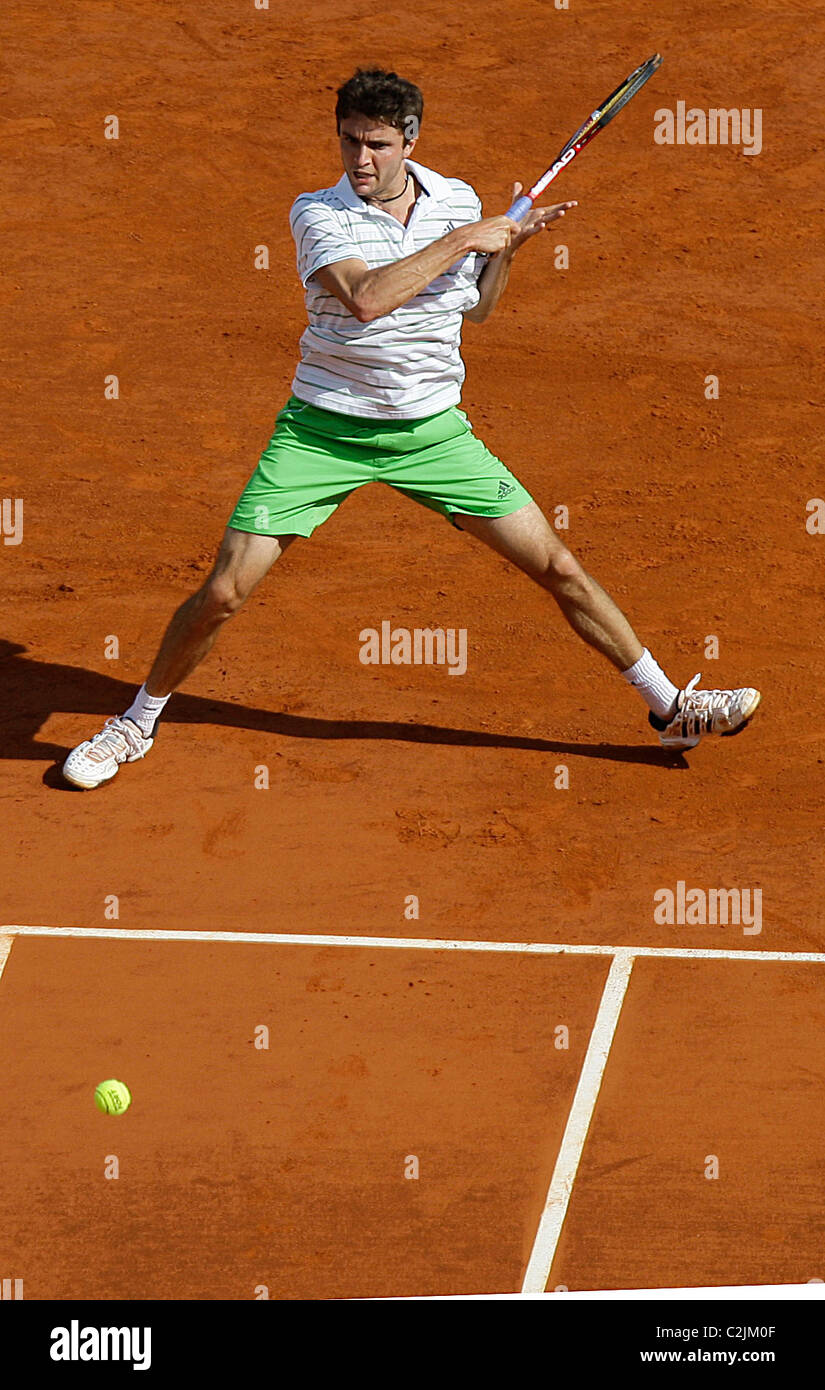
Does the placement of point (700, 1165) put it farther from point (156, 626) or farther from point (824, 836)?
point (156, 626)

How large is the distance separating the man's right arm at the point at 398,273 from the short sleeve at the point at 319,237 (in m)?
0.03

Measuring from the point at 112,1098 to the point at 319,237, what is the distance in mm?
3065

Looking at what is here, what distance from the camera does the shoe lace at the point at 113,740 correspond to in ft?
25.4

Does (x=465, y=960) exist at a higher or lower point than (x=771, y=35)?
lower

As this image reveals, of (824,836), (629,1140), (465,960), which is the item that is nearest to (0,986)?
(465,960)

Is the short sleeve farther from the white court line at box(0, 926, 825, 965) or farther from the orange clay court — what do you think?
the white court line at box(0, 926, 825, 965)

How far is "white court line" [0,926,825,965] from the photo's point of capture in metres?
6.75

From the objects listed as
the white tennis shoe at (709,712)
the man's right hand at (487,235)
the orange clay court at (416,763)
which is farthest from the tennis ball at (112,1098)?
the man's right hand at (487,235)

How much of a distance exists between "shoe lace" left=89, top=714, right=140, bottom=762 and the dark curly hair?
8.55 ft

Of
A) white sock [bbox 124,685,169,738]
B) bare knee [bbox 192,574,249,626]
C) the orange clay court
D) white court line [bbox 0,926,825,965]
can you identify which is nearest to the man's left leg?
the orange clay court

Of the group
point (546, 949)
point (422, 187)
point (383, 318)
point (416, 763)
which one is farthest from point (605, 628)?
point (422, 187)

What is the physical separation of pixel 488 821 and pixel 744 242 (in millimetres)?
6080

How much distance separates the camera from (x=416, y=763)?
791 centimetres

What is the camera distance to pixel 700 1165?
584cm
